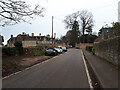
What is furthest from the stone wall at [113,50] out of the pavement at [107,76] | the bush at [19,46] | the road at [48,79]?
the bush at [19,46]

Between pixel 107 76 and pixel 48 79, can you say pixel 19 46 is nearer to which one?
pixel 48 79

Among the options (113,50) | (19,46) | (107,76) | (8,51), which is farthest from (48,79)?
(19,46)

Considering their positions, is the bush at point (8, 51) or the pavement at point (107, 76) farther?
the bush at point (8, 51)

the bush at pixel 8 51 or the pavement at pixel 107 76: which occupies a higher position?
the bush at pixel 8 51

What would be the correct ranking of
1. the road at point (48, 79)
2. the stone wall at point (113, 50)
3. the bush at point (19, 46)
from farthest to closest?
the bush at point (19, 46) → the stone wall at point (113, 50) → the road at point (48, 79)

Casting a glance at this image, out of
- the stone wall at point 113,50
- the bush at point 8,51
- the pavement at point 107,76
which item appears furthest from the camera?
the bush at point 8,51

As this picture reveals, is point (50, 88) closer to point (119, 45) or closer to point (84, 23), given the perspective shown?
point (119, 45)

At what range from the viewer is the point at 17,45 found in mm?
24984

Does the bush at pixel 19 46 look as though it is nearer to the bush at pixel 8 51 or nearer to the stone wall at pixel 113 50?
the bush at pixel 8 51

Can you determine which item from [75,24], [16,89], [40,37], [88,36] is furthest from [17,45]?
[40,37]

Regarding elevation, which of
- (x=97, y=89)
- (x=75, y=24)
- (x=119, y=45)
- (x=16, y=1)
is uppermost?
(x=75, y=24)

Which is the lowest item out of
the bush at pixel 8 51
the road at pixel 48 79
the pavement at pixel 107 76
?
the road at pixel 48 79

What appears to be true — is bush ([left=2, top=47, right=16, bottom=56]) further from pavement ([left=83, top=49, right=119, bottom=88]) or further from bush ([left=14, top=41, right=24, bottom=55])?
pavement ([left=83, top=49, right=119, bottom=88])

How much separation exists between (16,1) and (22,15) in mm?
1286
